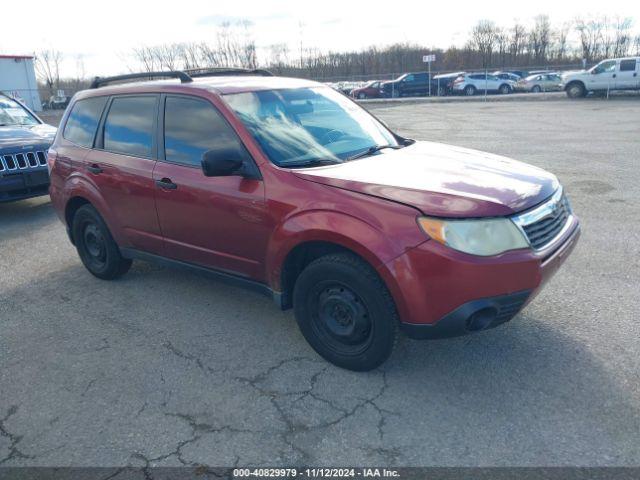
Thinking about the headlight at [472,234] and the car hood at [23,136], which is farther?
the car hood at [23,136]

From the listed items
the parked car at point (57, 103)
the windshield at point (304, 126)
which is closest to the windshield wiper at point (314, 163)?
the windshield at point (304, 126)

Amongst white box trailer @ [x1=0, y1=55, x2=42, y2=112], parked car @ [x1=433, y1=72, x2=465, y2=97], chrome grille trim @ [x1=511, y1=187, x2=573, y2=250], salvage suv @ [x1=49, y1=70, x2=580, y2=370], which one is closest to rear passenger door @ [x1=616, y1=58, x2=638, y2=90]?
parked car @ [x1=433, y1=72, x2=465, y2=97]

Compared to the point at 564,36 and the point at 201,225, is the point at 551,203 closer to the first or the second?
the point at 201,225

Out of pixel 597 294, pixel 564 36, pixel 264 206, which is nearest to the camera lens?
pixel 264 206

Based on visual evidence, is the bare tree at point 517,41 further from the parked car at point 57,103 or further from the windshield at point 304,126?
the windshield at point 304,126

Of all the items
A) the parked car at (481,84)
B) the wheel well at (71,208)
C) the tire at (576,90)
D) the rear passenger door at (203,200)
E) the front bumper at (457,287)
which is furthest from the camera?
the parked car at (481,84)

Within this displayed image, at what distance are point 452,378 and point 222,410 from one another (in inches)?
56.1

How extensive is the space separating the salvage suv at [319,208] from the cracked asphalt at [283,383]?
1.34 feet

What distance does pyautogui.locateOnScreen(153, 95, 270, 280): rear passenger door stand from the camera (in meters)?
3.79

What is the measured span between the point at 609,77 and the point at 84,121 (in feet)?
92.2

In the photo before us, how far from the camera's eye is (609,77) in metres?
26.9

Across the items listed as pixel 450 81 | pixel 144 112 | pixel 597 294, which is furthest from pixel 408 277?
pixel 450 81

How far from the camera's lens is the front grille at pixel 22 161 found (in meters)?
7.50

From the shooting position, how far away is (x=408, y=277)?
10.00ft
